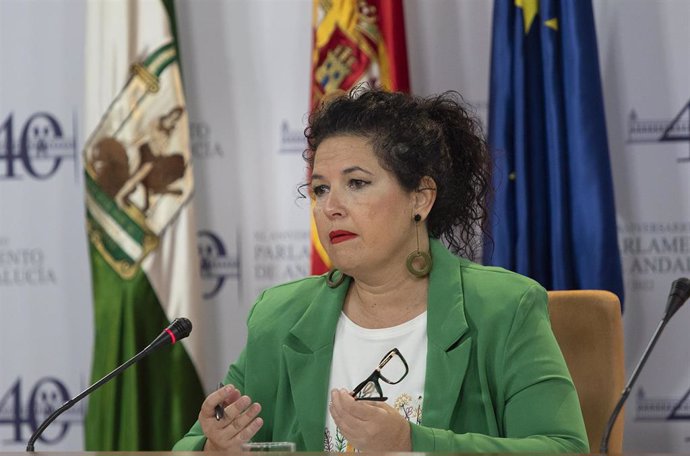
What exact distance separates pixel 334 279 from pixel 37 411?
2.14 metres

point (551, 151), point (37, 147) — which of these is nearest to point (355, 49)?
point (551, 151)

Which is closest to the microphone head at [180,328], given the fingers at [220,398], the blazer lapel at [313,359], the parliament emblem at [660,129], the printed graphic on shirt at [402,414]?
the fingers at [220,398]

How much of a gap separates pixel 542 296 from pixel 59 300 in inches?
98.4

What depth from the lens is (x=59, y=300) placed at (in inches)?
169

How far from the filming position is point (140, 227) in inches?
151

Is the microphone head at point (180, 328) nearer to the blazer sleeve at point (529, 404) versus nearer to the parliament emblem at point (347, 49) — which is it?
the blazer sleeve at point (529, 404)

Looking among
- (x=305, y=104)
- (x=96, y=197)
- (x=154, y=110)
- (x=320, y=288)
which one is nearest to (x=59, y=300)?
(x=96, y=197)

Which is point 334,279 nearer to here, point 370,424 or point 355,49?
point 370,424

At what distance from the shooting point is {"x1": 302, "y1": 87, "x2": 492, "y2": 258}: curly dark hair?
248 centimetres

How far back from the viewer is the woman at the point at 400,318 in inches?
87.7

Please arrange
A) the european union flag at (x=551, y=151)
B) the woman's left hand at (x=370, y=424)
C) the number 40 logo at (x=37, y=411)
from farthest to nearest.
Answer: the number 40 logo at (x=37, y=411)
the european union flag at (x=551, y=151)
the woman's left hand at (x=370, y=424)

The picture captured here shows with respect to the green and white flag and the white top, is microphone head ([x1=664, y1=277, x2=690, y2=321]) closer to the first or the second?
the white top

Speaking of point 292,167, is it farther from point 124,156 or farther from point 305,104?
point 124,156

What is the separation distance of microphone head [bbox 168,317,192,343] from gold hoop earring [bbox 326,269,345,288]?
0.45m
